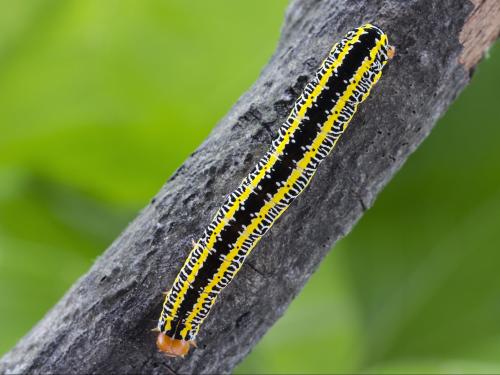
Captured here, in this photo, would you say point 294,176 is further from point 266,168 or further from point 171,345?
point 171,345

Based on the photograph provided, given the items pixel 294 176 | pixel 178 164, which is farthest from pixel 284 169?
pixel 178 164

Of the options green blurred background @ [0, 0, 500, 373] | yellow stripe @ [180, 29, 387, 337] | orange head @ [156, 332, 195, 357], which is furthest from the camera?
green blurred background @ [0, 0, 500, 373]

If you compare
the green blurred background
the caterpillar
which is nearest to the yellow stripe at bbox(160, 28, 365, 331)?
the caterpillar

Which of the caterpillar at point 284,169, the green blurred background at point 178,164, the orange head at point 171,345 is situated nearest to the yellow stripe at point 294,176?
the caterpillar at point 284,169

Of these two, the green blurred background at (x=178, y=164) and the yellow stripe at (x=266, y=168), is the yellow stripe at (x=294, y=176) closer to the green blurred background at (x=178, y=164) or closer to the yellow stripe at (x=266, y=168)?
the yellow stripe at (x=266, y=168)

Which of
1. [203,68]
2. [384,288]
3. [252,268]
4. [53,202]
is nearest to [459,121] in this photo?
[384,288]

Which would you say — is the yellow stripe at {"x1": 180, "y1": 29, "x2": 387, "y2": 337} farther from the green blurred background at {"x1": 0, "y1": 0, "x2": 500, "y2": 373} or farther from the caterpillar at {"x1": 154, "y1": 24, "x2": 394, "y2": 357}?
the green blurred background at {"x1": 0, "y1": 0, "x2": 500, "y2": 373}

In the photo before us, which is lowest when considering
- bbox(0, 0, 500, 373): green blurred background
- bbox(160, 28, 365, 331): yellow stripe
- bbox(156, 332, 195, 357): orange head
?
bbox(156, 332, 195, 357): orange head
